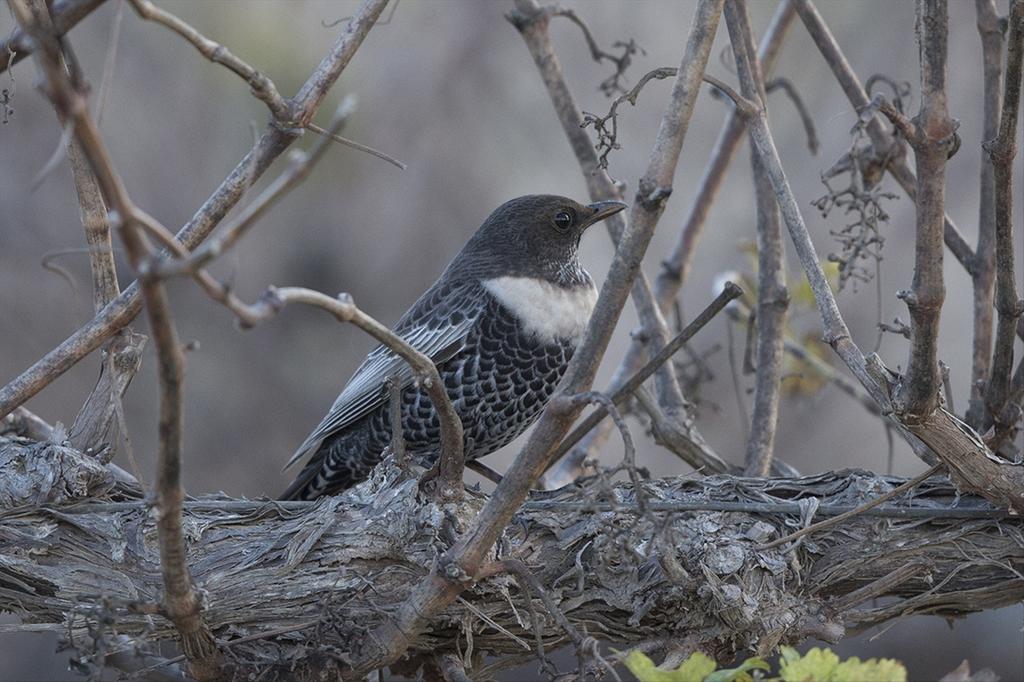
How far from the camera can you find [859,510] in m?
2.44

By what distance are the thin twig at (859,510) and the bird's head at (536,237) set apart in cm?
110

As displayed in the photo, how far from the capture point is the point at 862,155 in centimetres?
310

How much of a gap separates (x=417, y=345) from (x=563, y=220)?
1.88 ft

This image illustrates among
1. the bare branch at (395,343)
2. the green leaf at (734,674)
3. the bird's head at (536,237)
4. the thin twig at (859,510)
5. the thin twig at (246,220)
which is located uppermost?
the bird's head at (536,237)

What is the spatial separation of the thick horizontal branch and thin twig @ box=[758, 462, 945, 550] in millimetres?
36

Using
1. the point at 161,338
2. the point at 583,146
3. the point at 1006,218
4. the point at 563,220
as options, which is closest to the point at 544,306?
the point at 563,220

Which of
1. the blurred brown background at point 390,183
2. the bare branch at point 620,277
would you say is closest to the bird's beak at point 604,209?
the bare branch at point 620,277

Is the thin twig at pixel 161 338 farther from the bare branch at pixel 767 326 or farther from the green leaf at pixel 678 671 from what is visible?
the bare branch at pixel 767 326

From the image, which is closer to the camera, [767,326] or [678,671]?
[678,671]

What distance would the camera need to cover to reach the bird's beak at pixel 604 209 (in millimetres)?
3267

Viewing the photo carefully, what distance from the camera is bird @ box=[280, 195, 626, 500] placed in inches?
124

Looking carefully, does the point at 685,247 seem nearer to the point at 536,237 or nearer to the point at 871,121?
the point at 536,237

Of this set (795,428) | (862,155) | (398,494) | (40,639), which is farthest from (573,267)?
(40,639)

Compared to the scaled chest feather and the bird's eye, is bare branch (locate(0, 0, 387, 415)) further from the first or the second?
the bird's eye
